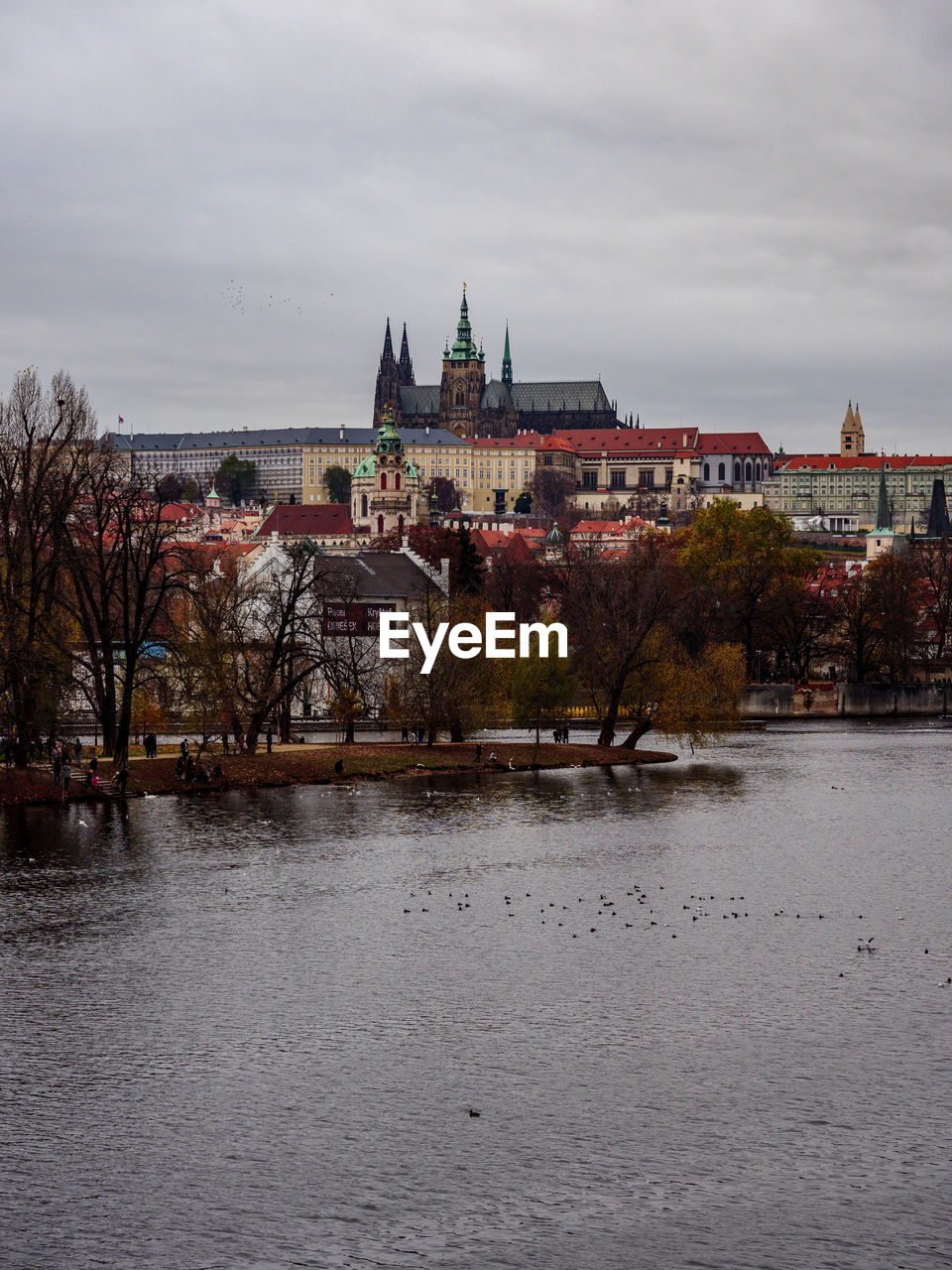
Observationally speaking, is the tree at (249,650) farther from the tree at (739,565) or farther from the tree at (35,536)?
the tree at (739,565)

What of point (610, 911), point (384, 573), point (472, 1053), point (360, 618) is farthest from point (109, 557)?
point (472, 1053)

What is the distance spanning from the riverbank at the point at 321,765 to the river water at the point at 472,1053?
838 centimetres

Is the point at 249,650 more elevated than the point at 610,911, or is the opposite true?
the point at 249,650

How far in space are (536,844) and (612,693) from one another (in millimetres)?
26936

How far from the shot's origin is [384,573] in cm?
9344

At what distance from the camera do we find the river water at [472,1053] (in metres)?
18.3

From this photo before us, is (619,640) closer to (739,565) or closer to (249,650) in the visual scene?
(249,650)

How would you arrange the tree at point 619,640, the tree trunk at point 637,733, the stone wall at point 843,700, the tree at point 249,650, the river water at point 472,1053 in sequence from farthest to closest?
the stone wall at point 843,700
the tree trunk at point 637,733
the tree at point 619,640
the tree at point 249,650
the river water at point 472,1053

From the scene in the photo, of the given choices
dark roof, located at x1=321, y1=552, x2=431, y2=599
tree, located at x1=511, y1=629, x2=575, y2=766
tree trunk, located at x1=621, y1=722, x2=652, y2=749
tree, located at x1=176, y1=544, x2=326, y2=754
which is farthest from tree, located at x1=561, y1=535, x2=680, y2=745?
tree, located at x1=176, y1=544, x2=326, y2=754

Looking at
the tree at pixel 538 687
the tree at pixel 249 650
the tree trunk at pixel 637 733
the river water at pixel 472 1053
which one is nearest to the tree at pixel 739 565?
the tree trunk at pixel 637 733

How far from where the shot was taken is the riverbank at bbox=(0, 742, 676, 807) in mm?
50688

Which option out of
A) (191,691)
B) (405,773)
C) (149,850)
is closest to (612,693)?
(405,773)

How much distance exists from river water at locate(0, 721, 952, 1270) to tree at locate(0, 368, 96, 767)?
8.03m

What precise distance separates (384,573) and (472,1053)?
70226 millimetres
